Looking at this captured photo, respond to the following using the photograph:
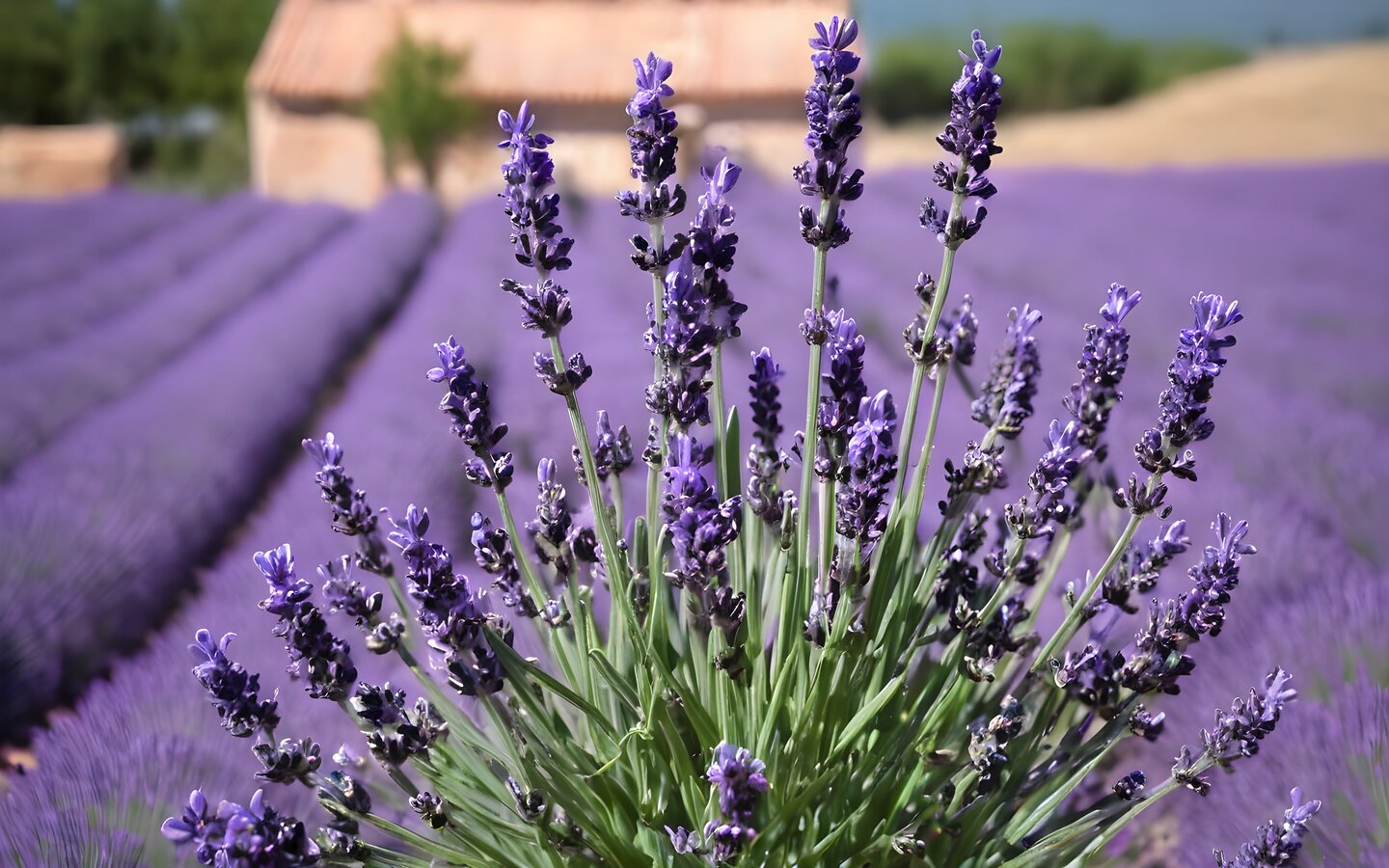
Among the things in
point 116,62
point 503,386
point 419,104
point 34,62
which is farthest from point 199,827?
point 34,62

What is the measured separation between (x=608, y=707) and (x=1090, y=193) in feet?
17.9

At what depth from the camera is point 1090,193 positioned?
5414 millimetres

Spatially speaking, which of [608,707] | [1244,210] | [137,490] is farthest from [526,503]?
[1244,210]

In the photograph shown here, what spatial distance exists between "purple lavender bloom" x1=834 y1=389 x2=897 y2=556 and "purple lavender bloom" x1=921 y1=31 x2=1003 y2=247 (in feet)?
0.36

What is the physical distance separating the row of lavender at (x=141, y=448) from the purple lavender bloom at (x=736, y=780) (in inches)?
48.7

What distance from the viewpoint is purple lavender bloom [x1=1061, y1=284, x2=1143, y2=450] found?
0.63m

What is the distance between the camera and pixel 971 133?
0.57 m

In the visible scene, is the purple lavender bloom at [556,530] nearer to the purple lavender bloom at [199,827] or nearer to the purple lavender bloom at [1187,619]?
the purple lavender bloom at [199,827]

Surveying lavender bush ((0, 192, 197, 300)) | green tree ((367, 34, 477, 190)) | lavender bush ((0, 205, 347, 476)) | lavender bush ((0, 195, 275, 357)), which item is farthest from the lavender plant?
green tree ((367, 34, 477, 190))

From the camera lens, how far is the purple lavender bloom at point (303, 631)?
1.80 ft

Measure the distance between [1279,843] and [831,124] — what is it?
501 mm

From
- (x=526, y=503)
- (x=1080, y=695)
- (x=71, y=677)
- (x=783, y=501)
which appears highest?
(x=783, y=501)

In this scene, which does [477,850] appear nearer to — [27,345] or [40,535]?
[40,535]

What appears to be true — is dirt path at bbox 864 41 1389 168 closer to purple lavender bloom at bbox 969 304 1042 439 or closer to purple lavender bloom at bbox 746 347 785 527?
purple lavender bloom at bbox 969 304 1042 439
